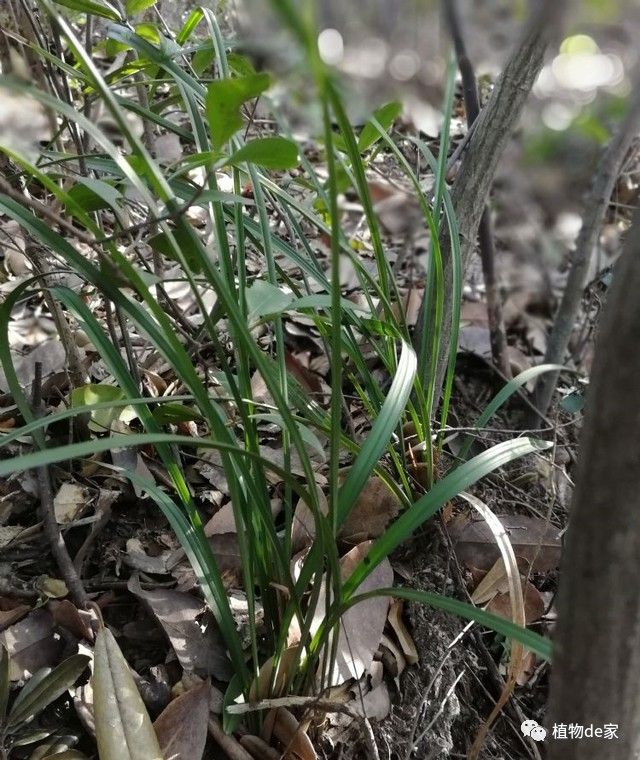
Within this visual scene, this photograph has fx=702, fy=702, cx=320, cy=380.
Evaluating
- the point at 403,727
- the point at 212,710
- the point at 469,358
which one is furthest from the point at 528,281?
the point at 212,710

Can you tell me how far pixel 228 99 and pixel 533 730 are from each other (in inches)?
31.9

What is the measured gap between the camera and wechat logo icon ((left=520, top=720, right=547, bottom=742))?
0.87 meters

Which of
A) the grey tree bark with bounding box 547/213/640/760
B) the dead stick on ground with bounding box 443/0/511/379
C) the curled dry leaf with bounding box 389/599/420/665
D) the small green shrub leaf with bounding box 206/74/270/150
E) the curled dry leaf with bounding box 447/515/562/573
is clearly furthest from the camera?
the dead stick on ground with bounding box 443/0/511/379

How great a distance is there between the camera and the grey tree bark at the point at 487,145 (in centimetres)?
104

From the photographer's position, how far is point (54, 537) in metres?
0.94

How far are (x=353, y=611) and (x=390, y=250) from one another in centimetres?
108

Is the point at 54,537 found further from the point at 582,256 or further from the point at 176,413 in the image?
the point at 582,256

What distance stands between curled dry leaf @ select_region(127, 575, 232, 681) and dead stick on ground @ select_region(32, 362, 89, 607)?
0.22 feet

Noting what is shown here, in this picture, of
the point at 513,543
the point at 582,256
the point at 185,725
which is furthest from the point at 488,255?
the point at 185,725

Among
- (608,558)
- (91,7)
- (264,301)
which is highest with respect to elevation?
(91,7)

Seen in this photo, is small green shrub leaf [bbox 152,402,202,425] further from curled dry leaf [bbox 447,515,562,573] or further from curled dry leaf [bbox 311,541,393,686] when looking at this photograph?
curled dry leaf [bbox 447,515,562,573]

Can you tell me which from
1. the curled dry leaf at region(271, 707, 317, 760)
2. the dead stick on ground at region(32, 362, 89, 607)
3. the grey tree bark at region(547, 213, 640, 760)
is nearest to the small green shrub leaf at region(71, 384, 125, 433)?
the dead stick on ground at region(32, 362, 89, 607)

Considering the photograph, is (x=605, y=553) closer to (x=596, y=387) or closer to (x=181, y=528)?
(x=596, y=387)

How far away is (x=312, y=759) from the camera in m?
0.80
